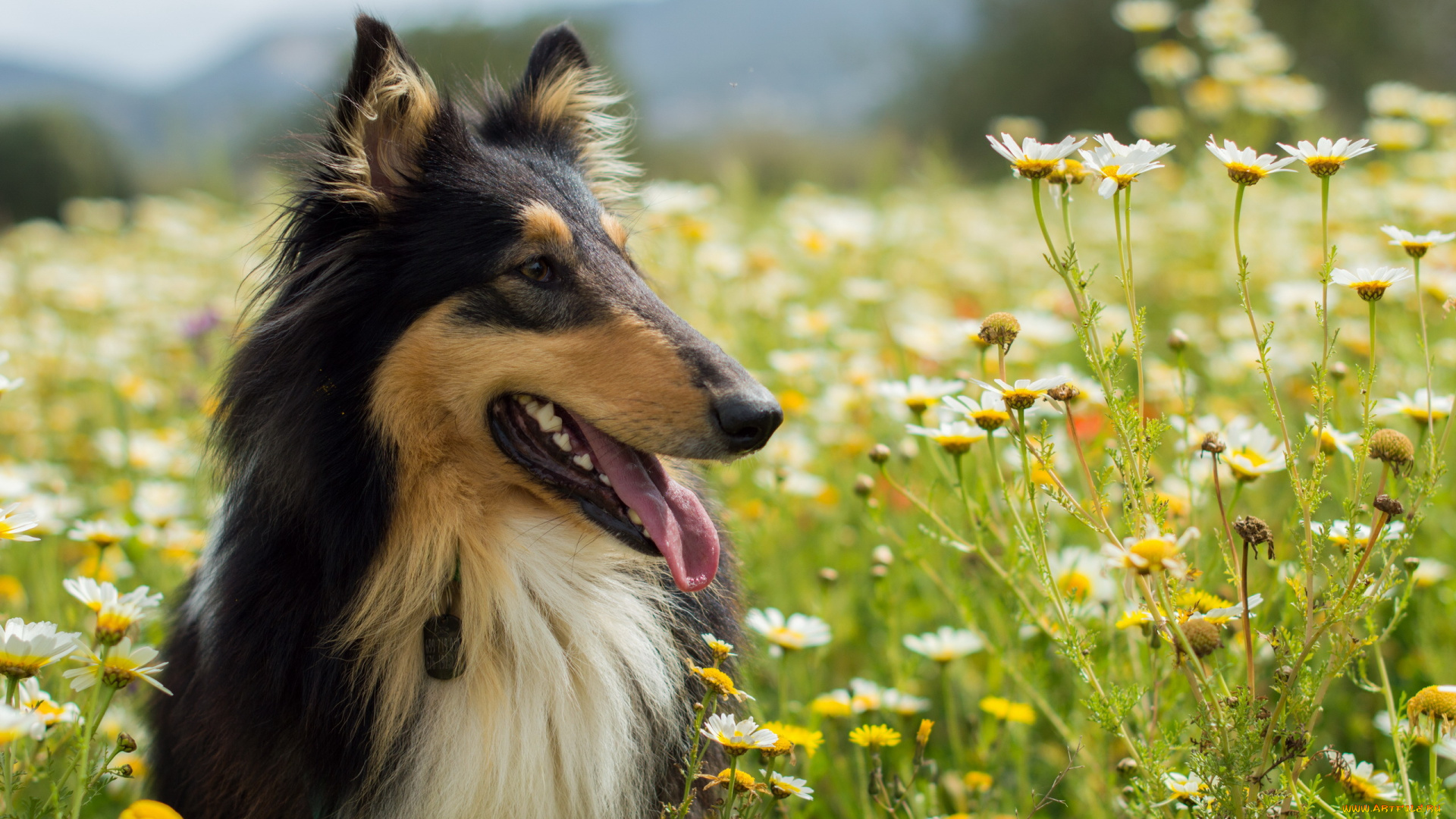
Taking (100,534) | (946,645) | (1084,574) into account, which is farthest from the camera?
(1084,574)

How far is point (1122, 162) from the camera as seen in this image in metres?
1.68

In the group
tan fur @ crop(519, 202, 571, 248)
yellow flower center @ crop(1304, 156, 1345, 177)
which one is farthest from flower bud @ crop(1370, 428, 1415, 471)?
tan fur @ crop(519, 202, 571, 248)

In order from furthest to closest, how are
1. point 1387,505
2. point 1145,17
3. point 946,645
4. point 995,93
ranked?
point 995,93, point 1145,17, point 946,645, point 1387,505

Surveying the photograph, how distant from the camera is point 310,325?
232 cm

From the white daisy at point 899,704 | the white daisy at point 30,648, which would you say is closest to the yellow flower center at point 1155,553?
the white daisy at point 899,704

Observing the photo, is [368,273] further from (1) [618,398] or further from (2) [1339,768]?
(2) [1339,768]

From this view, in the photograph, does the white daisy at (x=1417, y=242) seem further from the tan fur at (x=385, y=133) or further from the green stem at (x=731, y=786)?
the tan fur at (x=385, y=133)

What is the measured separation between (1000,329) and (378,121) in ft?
5.32

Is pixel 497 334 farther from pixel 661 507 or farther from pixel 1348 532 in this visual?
pixel 1348 532

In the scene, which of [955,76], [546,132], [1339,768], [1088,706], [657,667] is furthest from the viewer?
[955,76]

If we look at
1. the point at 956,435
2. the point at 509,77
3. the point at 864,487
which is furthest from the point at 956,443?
the point at 509,77

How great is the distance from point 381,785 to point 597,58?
2.46 meters

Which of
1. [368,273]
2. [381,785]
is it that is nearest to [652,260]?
[368,273]

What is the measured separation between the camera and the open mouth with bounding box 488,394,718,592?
2357 mm
